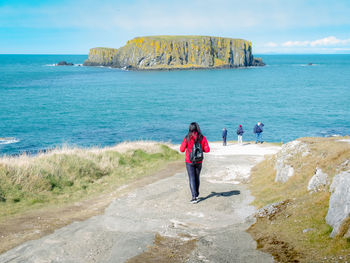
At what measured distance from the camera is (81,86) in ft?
342

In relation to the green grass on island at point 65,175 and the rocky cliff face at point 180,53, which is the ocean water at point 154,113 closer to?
the green grass on island at point 65,175

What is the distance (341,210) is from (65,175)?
38.8ft

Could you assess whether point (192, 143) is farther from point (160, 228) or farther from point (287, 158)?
point (287, 158)

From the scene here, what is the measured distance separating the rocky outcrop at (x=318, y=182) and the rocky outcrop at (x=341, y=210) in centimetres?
201

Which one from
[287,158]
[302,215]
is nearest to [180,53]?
[287,158]

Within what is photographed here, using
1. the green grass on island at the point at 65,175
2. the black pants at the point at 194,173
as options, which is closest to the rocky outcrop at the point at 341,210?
the black pants at the point at 194,173

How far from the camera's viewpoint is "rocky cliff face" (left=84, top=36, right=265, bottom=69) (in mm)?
178750

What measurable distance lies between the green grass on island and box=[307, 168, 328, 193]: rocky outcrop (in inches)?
313

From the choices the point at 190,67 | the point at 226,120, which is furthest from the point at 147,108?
the point at 190,67

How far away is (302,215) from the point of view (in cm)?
840

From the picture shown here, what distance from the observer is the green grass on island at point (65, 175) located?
12.9 m

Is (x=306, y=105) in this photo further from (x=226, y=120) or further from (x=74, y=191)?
(x=74, y=191)

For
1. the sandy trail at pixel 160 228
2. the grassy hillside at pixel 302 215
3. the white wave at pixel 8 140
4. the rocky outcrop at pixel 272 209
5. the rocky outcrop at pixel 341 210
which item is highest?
the rocky outcrop at pixel 341 210

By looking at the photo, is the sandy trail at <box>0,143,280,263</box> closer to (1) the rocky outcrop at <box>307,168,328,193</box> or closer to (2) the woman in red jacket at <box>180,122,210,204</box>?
(2) the woman in red jacket at <box>180,122,210,204</box>
